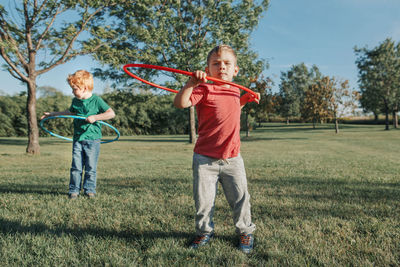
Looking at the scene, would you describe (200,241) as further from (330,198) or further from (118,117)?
(118,117)

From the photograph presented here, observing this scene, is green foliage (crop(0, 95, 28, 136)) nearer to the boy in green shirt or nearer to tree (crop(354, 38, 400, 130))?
the boy in green shirt

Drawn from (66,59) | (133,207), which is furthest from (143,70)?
(133,207)

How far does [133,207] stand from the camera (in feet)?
12.3

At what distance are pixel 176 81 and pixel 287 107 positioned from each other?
45.5 metres

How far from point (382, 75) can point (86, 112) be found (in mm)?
40078

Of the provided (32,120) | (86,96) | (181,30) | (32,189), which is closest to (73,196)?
(32,189)

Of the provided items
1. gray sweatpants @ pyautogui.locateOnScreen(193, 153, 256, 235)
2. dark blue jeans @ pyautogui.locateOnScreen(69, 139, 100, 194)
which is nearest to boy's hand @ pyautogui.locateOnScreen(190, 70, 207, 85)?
gray sweatpants @ pyautogui.locateOnScreen(193, 153, 256, 235)

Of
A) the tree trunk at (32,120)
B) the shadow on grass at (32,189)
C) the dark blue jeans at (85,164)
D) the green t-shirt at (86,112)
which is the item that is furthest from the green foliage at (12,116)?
the dark blue jeans at (85,164)

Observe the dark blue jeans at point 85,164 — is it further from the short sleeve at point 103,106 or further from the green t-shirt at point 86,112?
the short sleeve at point 103,106

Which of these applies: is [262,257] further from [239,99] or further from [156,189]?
[156,189]

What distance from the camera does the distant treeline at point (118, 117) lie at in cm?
2814

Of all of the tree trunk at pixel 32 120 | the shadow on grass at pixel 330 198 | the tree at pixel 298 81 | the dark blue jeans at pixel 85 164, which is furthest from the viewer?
the tree at pixel 298 81

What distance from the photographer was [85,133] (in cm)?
440

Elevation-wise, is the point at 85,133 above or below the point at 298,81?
below
